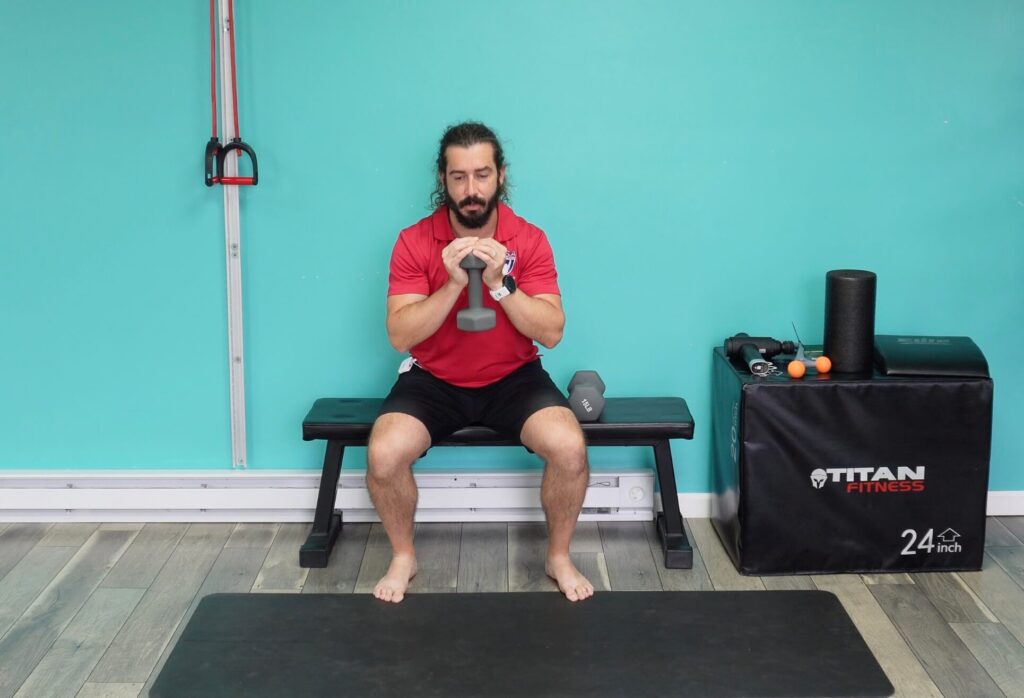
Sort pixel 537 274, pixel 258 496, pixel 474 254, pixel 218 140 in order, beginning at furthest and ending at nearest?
pixel 258 496, pixel 218 140, pixel 537 274, pixel 474 254

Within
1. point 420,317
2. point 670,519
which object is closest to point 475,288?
point 420,317

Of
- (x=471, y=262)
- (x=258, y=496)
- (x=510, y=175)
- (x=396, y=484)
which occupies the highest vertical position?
(x=510, y=175)

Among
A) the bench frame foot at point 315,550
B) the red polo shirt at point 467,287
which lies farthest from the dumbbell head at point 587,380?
the bench frame foot at point 315,550

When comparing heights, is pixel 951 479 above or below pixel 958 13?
below

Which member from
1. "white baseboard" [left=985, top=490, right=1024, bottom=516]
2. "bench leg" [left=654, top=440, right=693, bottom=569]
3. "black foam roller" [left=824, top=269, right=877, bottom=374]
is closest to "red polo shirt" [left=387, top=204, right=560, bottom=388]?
"bench leg" [left=654, top=440, right=693, bottom=569]

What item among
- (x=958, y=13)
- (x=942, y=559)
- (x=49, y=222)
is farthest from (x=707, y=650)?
(x=49, y=222)

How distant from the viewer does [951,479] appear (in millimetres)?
2600

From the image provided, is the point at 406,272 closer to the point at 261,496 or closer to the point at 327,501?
the point at 327,501

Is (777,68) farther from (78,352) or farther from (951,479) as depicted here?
(78,352)

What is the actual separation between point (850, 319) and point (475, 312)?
0.89 m

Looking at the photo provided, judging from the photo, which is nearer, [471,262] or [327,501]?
[471,262]

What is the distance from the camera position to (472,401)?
2643 millimetres

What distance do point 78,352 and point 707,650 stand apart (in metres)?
1.75

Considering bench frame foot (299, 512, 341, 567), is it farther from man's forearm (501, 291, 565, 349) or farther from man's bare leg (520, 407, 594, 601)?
man's forearm (501, 291, 565, 349)
